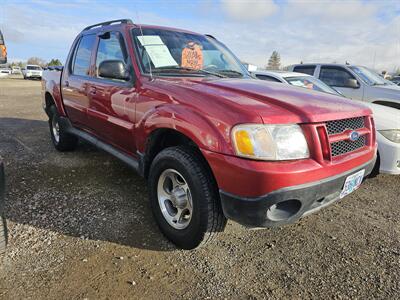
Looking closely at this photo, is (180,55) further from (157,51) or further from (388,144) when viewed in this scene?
(388,144)

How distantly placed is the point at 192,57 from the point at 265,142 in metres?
1.70

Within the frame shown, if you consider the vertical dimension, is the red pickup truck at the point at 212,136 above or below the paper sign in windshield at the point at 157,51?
below

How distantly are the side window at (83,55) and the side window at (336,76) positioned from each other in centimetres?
584

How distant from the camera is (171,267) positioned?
2.30 m

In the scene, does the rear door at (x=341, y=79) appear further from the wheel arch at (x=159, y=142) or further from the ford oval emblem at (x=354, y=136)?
the wheel arch at (x=159, y=142)

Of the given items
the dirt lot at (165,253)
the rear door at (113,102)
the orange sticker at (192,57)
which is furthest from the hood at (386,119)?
the rear door at (113,102)

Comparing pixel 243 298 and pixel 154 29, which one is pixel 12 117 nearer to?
pixel 154 29

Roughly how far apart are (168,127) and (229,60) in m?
1.66

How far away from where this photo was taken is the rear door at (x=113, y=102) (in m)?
2.91

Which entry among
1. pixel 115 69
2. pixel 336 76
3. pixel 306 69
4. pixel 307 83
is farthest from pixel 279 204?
pixel 306 69

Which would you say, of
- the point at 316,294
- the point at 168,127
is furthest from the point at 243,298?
the point at 168,127

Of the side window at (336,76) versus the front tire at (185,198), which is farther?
the side window at (336,76)

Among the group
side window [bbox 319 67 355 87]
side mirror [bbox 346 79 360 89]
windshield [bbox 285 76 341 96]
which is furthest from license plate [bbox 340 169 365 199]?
side window [bbox 319 67 355 87]

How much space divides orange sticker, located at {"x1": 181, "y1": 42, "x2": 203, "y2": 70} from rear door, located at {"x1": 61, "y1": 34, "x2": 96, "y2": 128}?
49.8 inches
